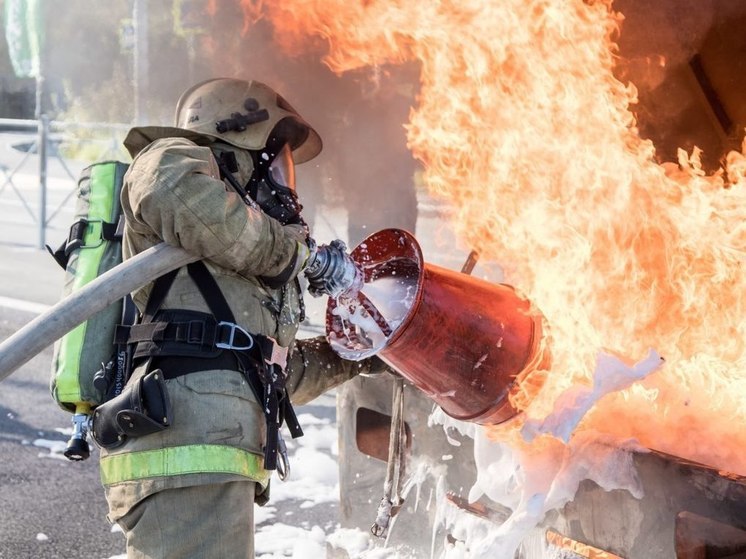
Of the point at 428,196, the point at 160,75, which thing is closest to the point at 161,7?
the point at 160,75

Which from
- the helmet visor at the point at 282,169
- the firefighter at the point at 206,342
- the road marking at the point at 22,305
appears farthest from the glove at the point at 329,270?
the road marking at the point at 22,305

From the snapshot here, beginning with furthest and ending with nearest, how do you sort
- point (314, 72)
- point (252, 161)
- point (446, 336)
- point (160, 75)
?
point (160, 75) < point (314, 72) < point (252, 161) < point (446, 336)

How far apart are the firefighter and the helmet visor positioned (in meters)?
0.09

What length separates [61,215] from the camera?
12.3 metres

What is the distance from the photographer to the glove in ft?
8.70

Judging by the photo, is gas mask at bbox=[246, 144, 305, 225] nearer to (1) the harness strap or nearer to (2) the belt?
(1) the harness strap

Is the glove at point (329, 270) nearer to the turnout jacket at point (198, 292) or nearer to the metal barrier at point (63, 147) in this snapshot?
the turnout jacket at point (198, 292)

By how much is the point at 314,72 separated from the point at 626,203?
313 cm

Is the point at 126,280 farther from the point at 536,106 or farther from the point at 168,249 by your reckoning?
the point at 536,106

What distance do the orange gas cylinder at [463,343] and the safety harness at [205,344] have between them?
1.15 ft

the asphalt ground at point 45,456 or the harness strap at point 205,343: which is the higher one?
the harness strap at point 205,343

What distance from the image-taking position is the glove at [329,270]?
2652 mm

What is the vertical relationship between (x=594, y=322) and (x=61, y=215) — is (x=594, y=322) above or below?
above

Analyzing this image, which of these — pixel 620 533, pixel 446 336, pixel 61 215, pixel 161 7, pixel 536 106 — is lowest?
pixel 61 215
